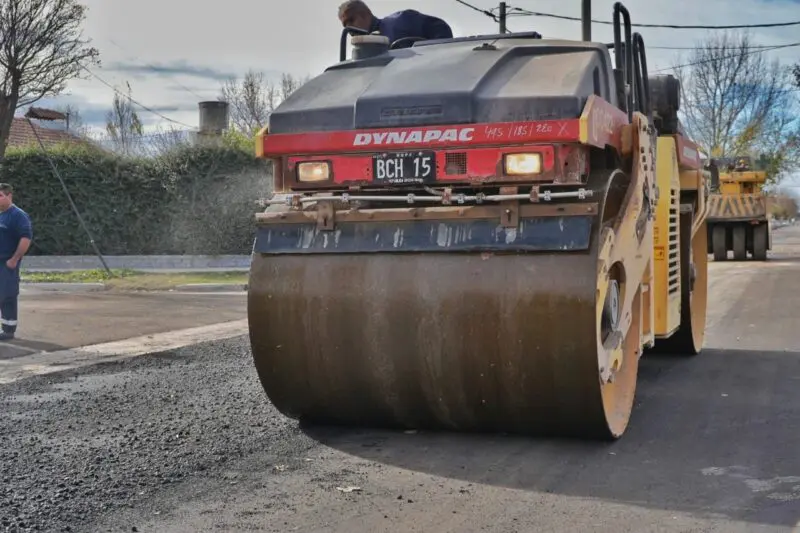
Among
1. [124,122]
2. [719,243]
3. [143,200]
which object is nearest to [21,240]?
[143,200]

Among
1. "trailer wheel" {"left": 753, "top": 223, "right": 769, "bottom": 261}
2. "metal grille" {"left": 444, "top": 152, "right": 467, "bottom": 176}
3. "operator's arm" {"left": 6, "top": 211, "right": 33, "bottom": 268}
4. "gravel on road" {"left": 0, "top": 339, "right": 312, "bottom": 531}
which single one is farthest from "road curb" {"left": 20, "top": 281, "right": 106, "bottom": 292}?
"trailer wheel" {"left": 753, "top": 223, "right": 769, "bottom": 261}

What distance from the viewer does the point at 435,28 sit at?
644 cm

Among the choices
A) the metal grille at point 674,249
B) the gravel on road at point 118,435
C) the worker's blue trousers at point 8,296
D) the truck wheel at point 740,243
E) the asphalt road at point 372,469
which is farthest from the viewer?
the truck wheel at point 740,243

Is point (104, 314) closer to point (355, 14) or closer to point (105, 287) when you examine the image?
point (105, 287)

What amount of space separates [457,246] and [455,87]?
82 centimetres

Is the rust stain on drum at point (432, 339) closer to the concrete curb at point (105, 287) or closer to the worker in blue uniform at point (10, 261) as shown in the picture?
the worker in blue uniform at point (10, 261)

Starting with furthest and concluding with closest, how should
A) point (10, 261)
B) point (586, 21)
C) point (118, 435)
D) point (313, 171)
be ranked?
point (10, 261)
point (586, 21)
point (118, 435)
point (313, 171)

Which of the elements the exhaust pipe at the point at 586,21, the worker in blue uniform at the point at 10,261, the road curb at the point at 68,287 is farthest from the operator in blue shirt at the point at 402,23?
the road curb at the point at 68,287

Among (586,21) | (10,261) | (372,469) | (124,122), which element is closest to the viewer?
(372,469)

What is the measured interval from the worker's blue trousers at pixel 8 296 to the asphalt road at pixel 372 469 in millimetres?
3218

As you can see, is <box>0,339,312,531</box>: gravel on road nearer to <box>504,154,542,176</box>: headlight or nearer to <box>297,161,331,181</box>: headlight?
<box>297,161,331,181</box>: headlight

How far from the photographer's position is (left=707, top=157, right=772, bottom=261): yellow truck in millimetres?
24625

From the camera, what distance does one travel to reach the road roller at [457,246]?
4.54m

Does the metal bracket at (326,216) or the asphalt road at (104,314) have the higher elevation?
the metal bracket at (326,216)
